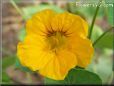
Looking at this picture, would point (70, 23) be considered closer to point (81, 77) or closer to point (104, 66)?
point (81, 77)

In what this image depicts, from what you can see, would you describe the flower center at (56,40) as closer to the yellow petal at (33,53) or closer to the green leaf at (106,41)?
the yellow petal at (33,53)

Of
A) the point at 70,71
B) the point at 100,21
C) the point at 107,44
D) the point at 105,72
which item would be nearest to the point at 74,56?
the point at 70,71

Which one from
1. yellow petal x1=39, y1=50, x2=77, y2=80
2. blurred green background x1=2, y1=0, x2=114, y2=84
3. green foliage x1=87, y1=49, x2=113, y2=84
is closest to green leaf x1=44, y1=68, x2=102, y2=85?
yellow petal x1=39, y1=50, x2=77, y2=80

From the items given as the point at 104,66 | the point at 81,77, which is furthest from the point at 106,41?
the point at 104,66

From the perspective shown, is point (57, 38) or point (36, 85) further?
point (36, 85)

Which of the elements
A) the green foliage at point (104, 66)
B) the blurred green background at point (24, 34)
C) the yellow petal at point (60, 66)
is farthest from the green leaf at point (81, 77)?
the green foliage at point (104, 66)

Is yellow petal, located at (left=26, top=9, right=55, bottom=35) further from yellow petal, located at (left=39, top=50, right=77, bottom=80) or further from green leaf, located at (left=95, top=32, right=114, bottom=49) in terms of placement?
green leaf, located at (left=95, top=32, right=114, bottom=49)

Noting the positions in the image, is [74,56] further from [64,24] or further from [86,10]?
[86,10]
